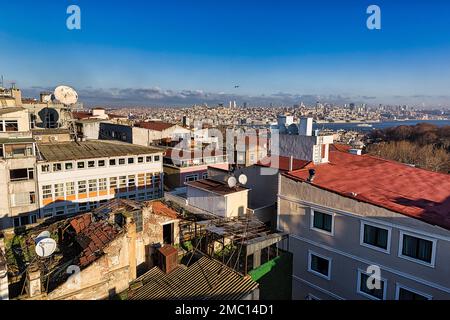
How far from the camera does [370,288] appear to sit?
14266 millimetres

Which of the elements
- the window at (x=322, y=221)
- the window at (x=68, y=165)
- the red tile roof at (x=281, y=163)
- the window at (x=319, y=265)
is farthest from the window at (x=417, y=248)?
the window at (x=68, y=165)

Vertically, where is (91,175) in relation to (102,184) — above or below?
above

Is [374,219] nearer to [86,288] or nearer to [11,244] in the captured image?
[86,288]

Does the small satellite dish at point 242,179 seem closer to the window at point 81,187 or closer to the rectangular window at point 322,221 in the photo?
the rectangular window at point 322,221

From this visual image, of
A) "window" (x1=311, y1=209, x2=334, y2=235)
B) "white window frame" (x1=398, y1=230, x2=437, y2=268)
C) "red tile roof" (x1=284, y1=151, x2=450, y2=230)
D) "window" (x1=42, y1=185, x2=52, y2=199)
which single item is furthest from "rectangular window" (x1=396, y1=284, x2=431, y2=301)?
"window" (x1=42, y1=185, x2=52, y2=199)

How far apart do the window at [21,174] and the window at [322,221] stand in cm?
2267

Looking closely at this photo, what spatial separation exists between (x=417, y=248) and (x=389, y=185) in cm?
381

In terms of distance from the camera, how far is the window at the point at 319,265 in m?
15.7

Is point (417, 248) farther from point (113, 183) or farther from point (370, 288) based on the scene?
point (113, 183)

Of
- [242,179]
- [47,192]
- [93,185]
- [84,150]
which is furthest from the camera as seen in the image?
[84,150]

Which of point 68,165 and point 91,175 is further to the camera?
Result: point 91,175

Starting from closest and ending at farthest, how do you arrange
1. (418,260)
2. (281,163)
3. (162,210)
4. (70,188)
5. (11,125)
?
(418,260), (162,210), (281,163), (70,188), (11,125)

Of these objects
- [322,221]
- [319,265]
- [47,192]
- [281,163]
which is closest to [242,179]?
[281,163]

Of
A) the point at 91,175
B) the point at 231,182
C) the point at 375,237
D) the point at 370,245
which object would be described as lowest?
the point at 91,175
